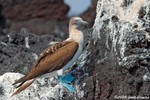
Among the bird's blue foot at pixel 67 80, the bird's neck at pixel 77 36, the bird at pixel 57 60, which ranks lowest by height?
the bird's blue foot at pixel 67 80

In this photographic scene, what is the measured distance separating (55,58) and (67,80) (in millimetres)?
369

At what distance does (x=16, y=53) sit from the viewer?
14.0 m

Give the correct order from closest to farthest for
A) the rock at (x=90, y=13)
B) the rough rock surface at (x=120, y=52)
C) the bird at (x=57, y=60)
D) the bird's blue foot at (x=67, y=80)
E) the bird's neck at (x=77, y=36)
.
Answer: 1. the rough rock surface at (x=120, y=52)
2. the bird's blue foot at (x=67, y=80)
3. the bird at (x=57, y=60)
4. the bird's neck at (x=77, y=36)
5. the rock at (x=90, y=13)

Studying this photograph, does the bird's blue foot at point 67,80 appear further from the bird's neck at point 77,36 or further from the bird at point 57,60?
the bird's neck at point 77,36

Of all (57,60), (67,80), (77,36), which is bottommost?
(67,80)

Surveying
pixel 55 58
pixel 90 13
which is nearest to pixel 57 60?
pixel 55 58

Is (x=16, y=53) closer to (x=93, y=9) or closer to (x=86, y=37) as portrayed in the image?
(x=86, y=37)

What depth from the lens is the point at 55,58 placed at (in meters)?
12.6

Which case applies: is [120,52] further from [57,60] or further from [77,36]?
[57,60]

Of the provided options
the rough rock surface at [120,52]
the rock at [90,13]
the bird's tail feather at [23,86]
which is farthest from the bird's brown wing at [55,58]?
the rock at [90,13]

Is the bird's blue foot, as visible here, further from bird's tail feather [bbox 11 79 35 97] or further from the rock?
the rock

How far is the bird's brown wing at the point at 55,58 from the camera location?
1251 cm

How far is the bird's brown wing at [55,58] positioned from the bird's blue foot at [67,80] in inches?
6.7

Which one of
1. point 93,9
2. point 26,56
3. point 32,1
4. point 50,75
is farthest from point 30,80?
point 32,1
